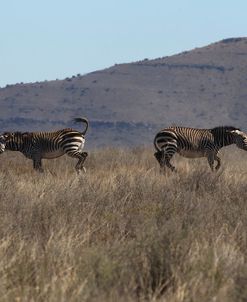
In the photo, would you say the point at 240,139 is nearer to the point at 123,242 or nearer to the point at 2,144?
the point at 2,144

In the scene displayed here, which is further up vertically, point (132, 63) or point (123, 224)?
point (132, 63)

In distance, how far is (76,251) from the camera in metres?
9.33

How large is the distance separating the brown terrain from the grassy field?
89525 millimetres

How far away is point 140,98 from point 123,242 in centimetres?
10904

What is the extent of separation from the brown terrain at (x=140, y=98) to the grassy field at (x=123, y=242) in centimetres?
8953

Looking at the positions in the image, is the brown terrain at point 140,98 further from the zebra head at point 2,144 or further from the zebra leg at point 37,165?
the zebra leg at point 37,165

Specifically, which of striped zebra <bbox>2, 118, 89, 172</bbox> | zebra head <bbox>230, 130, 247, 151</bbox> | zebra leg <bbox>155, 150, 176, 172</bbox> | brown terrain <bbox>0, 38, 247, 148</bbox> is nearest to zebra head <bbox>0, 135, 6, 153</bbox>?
striped zebra <bbox>2, 118, 89, 172</bbox>

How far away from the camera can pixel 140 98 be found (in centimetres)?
11881

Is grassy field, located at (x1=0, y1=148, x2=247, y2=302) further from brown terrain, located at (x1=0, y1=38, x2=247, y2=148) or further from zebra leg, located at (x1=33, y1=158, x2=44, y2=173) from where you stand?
brown terrain, located at (x1=0, y1=38, x2=247, y2=148)

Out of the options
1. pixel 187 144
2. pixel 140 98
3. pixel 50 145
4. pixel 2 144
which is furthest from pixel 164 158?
pixel 140 98

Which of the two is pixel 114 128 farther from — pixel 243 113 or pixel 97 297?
pixel 97 297

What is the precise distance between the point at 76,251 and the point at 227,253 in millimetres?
1393

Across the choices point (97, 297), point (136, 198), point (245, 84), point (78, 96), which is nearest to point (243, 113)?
point (245, 84)

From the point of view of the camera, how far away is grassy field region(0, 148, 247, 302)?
794 centimetres
